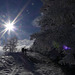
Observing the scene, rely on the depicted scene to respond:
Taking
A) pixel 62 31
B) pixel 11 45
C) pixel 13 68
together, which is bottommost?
pixel 13 68

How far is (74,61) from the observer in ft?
17.1

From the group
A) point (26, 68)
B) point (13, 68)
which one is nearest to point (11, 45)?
point (13, 68)

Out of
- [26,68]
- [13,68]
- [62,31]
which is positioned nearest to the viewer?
[62,31]

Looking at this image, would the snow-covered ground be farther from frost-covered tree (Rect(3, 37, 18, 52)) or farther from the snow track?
frost-covered tree (Rect(3, 37, 18, 52))

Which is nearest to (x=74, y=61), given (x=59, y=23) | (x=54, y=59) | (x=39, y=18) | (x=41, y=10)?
(x=59, y=23)

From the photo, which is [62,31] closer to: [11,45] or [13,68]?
[13,68]

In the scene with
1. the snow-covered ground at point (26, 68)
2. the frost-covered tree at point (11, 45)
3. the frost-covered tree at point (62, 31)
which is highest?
the frost-covered tree at point (11, 45)

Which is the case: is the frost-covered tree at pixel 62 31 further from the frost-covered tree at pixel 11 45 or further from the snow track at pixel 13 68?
the frost-covered tree at pixel 11 45

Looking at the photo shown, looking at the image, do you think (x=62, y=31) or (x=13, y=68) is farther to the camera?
(x=13, y=68)

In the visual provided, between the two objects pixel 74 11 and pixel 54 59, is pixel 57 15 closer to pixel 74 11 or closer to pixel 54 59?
pixel 74 11

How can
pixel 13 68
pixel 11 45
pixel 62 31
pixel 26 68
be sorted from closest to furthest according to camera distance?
pixel 62 31
pixel 13 68
pixel 26 68
pixel 11 45

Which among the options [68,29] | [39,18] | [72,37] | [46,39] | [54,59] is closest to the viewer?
[72,37]

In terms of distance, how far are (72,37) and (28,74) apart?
5.57 metres

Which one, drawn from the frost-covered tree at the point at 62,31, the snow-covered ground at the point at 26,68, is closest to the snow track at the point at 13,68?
the snow-covered ground at the point at 26,68
